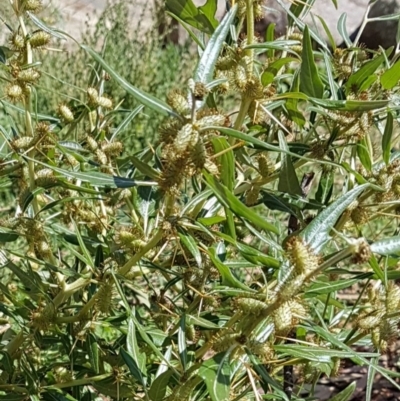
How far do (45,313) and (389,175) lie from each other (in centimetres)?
59

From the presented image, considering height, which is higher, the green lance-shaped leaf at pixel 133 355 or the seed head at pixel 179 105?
the seed head at pixel 179 105

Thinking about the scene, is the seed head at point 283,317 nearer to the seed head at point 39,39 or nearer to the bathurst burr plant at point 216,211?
the bathurst burr plant at point 216,211

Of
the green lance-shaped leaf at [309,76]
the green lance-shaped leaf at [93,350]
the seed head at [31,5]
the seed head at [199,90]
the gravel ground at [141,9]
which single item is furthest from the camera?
the gravel ground at [141,9]

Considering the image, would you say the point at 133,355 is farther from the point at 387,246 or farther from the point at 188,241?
the point at 387,246

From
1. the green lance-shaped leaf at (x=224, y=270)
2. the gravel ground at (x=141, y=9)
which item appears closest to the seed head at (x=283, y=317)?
the green lance-shaped leaf at (x=224, y=270)

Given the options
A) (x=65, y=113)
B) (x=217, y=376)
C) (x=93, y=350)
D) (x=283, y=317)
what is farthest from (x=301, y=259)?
(x=65, y=113)

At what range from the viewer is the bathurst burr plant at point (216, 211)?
0.89 m

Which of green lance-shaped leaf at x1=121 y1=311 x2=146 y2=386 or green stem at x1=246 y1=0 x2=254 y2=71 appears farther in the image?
green lance-shaped leaf at x1=121 y1=311 x2=146 y2=386

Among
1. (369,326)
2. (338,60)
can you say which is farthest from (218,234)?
(338,60)

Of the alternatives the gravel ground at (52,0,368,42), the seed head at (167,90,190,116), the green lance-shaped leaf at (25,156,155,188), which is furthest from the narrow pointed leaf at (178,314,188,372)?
the gravel ground at (52,0,368,42)

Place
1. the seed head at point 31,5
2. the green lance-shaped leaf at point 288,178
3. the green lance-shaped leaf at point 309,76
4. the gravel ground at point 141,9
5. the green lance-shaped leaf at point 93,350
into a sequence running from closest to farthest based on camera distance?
1. the green lance-shaped leaf at point 309,76
2. the green lance-shaped leaf at point 288,178
3. the seed head at point 31,5
4. the green lance-shaped leaf at point 93,350
5. the gravel ground at point 141,9

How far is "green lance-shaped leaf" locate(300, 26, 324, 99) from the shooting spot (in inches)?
36.8

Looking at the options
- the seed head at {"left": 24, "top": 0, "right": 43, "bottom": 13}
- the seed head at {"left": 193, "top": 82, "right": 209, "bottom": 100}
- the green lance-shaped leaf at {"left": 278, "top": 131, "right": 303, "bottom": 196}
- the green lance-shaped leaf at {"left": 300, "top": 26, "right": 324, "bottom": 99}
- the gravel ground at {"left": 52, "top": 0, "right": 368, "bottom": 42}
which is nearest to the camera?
the seed head at {"left": 193, "top": 82, "right": 209, "bottom": 100}

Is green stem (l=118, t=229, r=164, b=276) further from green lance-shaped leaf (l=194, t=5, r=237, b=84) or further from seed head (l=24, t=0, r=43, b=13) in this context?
seed head (l=24, t=0, r=43, b=13)
